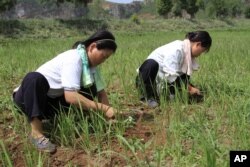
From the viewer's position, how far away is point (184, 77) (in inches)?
166

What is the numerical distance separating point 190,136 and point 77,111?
0.83 meters

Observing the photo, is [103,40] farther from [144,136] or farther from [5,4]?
[5,4]

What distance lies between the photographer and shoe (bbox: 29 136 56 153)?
2729 mm

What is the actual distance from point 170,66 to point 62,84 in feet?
4.62

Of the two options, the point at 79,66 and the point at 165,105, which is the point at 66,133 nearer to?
the point at 79,66

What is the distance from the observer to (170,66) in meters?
3.98

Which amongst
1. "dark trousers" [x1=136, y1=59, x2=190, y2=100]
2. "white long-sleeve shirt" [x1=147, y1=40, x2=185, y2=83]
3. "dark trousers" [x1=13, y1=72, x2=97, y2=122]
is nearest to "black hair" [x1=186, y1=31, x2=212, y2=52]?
"white long-sleeve shirt" [x1=147, y1=40, x2=185, y2=83]

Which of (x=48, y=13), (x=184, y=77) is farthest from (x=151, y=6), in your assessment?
(x=184, y=77)

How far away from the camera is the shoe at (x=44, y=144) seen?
2.73 m

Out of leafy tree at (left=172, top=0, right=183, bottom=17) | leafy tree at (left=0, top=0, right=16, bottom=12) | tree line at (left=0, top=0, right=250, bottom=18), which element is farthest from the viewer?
leafy tree at (left=172, top=0, right=183, bottom=17)

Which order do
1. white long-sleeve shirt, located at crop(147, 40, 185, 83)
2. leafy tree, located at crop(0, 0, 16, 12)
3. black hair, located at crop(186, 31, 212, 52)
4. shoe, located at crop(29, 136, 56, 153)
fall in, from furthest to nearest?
leafy tree, located at crop(0, 0, 16, 12) < white long-sleeve shirt, located at crop(147, 40, 185, 83) < black hair, located at crop(186, 31, 212, 52) < shoe, located at crop(29, 136, 56, 153)

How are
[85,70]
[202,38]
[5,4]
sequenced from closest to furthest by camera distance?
1. [85,70]
2. [202,38]
3. [5,4]

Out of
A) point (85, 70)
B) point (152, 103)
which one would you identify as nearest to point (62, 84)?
point (85, 70)

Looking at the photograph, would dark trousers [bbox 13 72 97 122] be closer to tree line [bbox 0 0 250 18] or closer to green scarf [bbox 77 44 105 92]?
green scarf [bbox 77 44 105 92]
